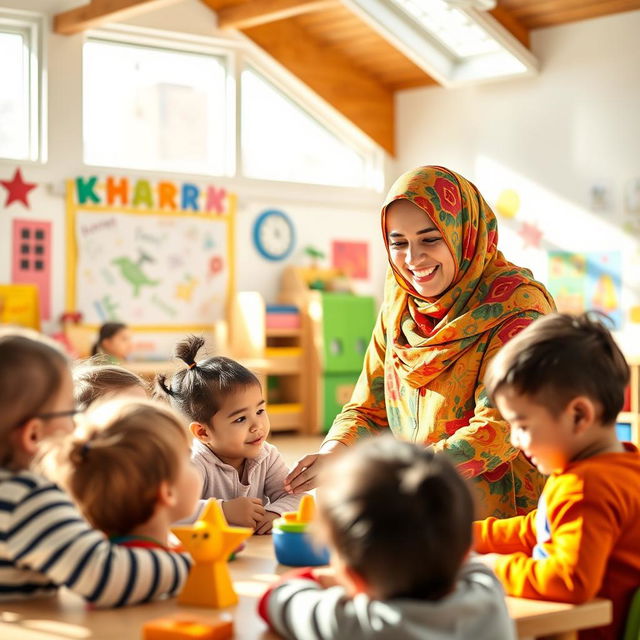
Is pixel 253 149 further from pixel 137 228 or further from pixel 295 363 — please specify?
pixel 295 363

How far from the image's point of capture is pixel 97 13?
672cm

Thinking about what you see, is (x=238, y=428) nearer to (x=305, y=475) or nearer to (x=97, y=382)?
(x=305, y=475)

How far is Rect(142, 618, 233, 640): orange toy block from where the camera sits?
1153 millimetres

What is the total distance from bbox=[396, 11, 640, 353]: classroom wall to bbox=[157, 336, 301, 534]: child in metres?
4.56

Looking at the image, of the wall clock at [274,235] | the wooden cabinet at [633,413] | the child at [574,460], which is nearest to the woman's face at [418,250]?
the child at [574,460]

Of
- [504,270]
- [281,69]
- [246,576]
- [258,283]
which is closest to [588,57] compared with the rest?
[281,69]

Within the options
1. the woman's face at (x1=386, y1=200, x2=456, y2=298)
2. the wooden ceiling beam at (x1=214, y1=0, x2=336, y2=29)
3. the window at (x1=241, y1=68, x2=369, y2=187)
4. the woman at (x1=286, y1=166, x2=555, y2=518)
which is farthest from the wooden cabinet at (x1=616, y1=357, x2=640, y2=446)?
the window at (x1=241, y1=68, x2=369, y2=187)

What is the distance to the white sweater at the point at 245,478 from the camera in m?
2.09

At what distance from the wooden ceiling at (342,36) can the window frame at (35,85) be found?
160 millimetres

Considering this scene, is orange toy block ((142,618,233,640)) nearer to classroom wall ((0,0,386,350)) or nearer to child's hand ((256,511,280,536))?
child's hand ((256,511,280,536))

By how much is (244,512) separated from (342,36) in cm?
668

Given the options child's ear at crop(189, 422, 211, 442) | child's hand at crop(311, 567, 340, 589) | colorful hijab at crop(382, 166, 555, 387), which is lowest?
child's hand at crop(311, 567, 340, 589)

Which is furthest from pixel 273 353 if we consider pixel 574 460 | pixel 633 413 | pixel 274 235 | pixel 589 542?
pixel 589 542

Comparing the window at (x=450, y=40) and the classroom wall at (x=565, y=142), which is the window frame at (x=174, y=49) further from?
the classroom wall at (x=565, y=142)
